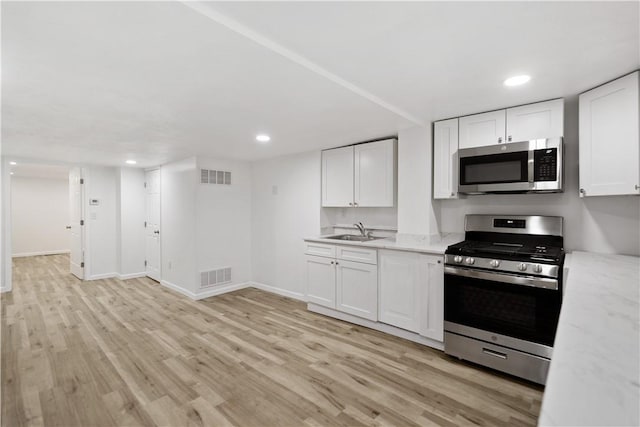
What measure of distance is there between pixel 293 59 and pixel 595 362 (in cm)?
176

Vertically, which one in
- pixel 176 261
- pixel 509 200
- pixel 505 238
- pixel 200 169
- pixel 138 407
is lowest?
pixel 138 407

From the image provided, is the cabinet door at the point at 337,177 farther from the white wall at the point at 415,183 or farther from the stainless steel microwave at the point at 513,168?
the stainless steel microwave at the point at 513,168

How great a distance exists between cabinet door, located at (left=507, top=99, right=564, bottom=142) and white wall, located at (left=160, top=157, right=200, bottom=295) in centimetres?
406

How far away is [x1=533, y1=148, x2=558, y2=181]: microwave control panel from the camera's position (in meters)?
2.31

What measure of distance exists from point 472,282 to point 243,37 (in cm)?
246

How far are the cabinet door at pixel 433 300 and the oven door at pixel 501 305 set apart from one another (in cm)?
10

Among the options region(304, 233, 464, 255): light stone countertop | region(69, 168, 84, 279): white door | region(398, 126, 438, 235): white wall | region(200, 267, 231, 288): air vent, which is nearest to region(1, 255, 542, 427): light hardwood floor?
region(200, 267, 231, 288): air vent

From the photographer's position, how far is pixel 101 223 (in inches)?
227

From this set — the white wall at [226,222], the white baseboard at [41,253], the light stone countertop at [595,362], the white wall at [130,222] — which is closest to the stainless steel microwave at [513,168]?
the light stone countertop at [595,362]

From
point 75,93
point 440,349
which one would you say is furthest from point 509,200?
point 75,93

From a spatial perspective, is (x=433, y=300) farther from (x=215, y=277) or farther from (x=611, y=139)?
(x=215, y=277)

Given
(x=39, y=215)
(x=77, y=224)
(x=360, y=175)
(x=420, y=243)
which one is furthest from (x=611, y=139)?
(x=39, y=215)

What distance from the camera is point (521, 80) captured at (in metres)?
2.03

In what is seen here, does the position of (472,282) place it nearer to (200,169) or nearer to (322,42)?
(322,42)
